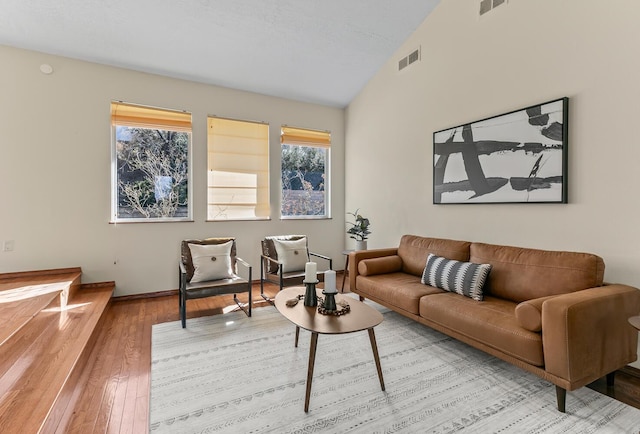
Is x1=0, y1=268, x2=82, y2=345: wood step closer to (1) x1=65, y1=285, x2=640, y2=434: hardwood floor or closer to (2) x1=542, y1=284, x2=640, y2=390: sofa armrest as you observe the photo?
(1) x1=65, y1=285, x2=640, y2=434: hardwood floor

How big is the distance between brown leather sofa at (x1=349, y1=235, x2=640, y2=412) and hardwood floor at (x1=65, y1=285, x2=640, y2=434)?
0.48 m

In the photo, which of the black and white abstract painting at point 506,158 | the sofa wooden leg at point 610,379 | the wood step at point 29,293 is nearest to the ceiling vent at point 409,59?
the black and white abstract painting at point 506,158

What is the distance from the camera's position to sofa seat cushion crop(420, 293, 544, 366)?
6.68 feet

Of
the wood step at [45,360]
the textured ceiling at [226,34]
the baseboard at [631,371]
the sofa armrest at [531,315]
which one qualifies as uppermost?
the textured ceiling at [226,34]

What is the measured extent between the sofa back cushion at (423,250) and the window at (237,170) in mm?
2173

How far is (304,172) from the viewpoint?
5332mm

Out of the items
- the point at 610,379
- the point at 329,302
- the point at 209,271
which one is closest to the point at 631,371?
the point at 610,379

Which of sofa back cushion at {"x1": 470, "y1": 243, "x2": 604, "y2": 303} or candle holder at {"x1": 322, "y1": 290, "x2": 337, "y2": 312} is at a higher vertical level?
sofa back cushion at {"x1": 470, "y1": 243, "x2": 604, "y2": 303}

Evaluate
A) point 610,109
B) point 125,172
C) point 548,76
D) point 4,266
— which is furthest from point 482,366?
point 4,266

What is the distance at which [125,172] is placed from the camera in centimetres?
408

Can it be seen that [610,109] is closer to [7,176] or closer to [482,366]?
[482,366]

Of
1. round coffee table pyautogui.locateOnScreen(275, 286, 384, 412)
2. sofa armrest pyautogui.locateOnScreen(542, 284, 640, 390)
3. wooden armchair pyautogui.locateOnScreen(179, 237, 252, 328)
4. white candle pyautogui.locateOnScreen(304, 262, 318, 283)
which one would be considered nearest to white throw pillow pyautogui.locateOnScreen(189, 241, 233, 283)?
Result: wooden armchair pyautogui.locateOnScreen(179, 237, 252, 328)

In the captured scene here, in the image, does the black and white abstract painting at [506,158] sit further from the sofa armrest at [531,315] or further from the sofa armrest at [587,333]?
the sofa armrest at [531,315]

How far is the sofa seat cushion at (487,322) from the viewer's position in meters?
2.03
